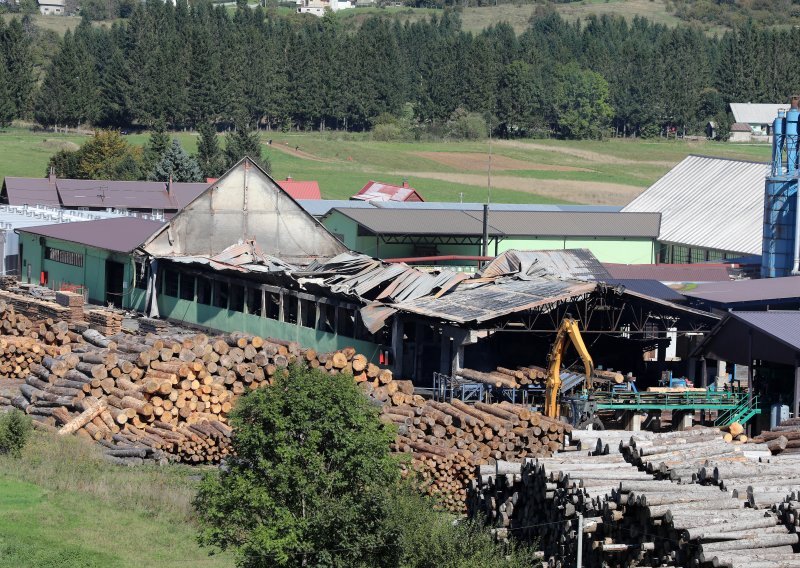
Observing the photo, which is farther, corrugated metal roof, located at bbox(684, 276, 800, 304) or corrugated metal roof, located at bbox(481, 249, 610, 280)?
corrugated metal roof, located at bbox(481, 249, 610, 280)

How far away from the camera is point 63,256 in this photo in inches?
2359

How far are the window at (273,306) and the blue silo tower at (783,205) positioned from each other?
1616cm

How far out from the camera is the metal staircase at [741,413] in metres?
34.8

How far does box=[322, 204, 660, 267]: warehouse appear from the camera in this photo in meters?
63.6

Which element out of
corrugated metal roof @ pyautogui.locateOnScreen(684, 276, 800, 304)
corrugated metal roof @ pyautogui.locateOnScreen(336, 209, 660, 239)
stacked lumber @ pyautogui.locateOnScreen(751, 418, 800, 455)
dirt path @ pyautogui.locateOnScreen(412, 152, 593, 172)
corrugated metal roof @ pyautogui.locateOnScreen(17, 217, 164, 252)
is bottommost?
stacked lumber @ pyautogui.locateOnScreen(751, 418, 800, 455)

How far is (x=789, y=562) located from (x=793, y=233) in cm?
3106

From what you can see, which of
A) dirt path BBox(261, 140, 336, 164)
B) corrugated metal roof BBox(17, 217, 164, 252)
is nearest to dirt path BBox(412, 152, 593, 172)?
dirt path BBox(261, 140, 336, 164)

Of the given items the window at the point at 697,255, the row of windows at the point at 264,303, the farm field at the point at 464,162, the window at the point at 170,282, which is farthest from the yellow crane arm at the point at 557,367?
the farm field at the point at 464,162

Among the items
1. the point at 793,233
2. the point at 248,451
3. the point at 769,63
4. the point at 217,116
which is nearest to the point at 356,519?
the point at 248,451

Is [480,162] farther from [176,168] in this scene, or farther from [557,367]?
[557,367]

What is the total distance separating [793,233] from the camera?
50.0 meters

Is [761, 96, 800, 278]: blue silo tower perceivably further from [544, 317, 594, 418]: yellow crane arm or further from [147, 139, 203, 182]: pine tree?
[147, 139, 203, 182]: pine tree

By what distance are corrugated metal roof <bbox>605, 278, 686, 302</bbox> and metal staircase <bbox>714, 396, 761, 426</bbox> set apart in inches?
277

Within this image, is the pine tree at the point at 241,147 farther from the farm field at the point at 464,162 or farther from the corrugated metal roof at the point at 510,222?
the corrugated metal roof at the point at 510,222
